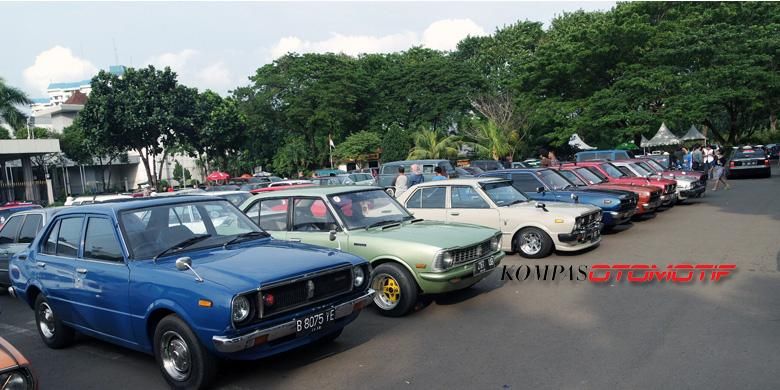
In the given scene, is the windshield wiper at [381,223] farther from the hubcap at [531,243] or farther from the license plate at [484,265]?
the hubcap at [531,243]

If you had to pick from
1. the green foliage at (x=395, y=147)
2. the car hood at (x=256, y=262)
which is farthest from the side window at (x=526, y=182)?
the green foliage at (x=395, y=147)

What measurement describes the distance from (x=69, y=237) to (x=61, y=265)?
309 millimetres

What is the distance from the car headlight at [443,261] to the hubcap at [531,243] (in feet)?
12.3

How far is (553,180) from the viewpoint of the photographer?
13234 millimetres

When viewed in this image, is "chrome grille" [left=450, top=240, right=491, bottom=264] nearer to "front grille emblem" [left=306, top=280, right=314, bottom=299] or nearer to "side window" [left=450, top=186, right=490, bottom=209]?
"front grille emblem" [left=306, top=280, right=314, bottom=299]

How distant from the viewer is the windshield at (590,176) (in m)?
14.9

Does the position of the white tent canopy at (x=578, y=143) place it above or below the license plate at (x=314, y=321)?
above

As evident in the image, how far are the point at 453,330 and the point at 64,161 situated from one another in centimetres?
4897

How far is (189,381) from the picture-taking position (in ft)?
15.8

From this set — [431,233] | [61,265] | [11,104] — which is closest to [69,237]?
[61,265]

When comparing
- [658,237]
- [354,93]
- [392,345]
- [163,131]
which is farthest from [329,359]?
[354,93]

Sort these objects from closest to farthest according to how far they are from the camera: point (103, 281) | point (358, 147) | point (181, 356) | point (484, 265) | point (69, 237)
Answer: point (181, 356) < point (103, 281) < point (69, 237) < point (484, 265) < point (358, 147)

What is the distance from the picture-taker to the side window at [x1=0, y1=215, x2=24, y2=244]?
32.0 ft

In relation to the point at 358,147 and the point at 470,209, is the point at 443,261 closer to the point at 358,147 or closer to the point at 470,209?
the point at 470,209
